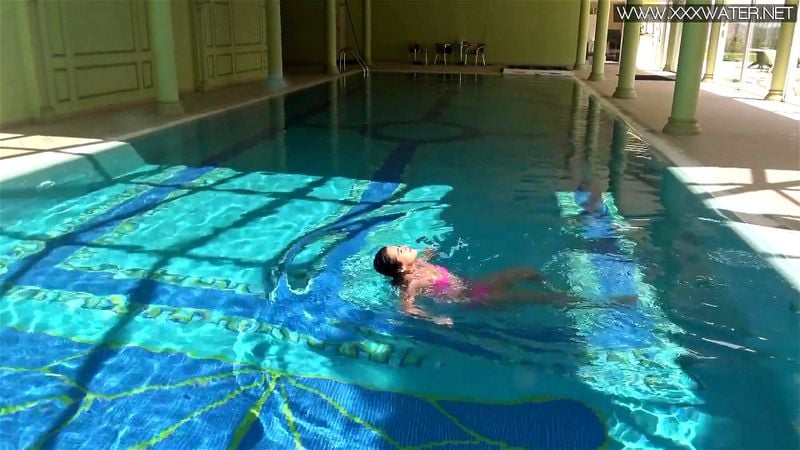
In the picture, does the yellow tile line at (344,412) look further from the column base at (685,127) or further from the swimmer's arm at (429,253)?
the column base at (685,127)

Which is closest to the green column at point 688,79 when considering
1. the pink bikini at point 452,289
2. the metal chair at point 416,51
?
the pink bikini at point 452,289

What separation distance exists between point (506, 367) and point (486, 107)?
30.4ft

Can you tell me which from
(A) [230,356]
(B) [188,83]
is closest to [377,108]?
(B) [188,83]

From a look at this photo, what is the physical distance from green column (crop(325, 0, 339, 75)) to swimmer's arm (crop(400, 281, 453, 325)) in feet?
46.0

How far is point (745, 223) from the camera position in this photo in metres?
4.77

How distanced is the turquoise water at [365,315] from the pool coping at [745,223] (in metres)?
0.10

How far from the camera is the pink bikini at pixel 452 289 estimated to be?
409 cm

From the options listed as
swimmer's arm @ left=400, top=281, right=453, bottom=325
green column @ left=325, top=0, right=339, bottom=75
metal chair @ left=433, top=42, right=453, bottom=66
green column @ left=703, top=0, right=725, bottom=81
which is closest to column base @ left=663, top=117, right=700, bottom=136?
swimmer's arm @ left=400, top=281, right=453, bottom=325

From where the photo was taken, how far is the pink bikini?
161 inches

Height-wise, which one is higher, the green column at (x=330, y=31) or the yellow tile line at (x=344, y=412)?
the green column at (x=330, y=31)

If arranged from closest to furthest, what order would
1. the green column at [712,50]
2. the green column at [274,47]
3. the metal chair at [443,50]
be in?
the green column at [274,47], the green column at [712,50], the metal chair at [443,50]

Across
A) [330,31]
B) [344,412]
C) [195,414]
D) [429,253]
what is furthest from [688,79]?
[330,31]

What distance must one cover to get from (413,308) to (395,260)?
0.31m

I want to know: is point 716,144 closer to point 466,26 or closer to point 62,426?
point 62,426
